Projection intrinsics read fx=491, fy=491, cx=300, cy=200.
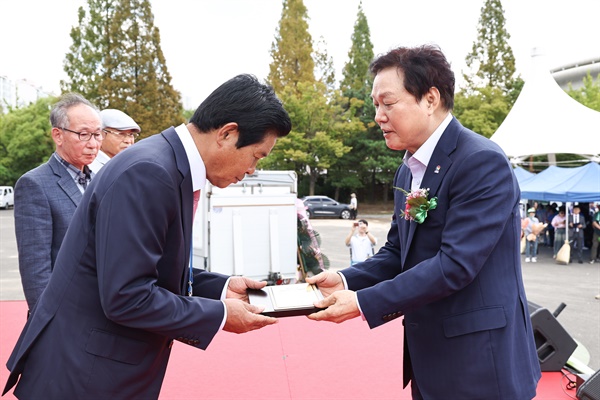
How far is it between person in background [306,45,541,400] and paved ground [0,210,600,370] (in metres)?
3.57

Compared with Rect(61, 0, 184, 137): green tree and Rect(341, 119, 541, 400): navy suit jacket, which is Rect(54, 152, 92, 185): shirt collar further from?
Rect(61, 0, 184, 137): green tree

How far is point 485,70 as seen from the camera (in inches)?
1184

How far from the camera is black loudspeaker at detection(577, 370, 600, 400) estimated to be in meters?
3.12

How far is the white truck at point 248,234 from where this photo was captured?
7750 mm

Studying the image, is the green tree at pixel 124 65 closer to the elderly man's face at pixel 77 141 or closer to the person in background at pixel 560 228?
the person in background at pixel 560 228

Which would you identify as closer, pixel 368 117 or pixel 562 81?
pixel 368 117

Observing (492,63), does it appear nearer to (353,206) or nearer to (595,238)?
(353,206)

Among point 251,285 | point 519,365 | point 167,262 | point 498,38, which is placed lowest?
point 519,365

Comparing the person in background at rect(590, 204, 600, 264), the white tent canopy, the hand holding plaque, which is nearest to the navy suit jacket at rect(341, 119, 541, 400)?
the hand holding plaque

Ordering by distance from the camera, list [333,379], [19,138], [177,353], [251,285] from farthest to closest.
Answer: [19,138], [177,353], [333,379], [251,285]

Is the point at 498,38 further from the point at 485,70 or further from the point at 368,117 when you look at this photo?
the point at 368,117

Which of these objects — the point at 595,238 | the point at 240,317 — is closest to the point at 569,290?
the point at 595,238

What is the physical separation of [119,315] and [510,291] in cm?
132

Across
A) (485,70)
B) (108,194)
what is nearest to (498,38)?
(485,70)
